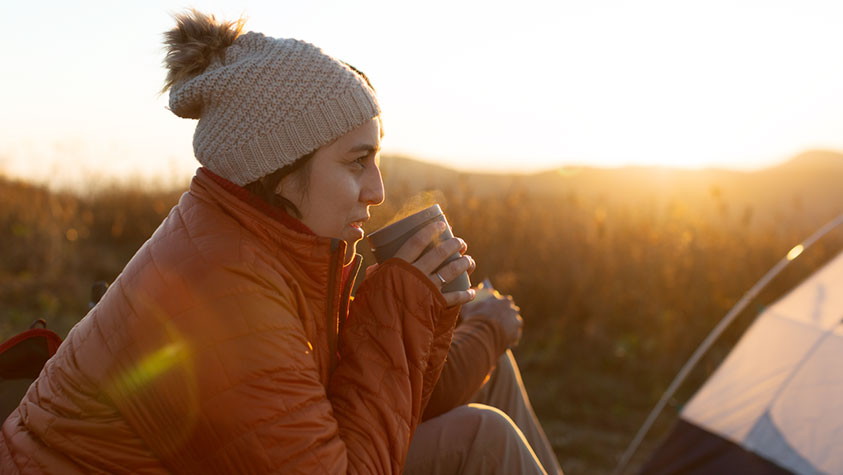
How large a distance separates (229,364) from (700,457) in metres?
2.62

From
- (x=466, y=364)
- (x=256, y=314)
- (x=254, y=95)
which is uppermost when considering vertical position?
(x=254, y=95)

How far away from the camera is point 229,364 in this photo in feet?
4.22

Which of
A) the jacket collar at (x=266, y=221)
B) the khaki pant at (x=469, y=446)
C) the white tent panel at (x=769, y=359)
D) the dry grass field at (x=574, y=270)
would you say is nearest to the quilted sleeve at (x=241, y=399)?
the jacket collar at (x=266, y=221)

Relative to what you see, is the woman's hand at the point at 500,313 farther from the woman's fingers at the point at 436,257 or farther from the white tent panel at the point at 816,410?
the white tent panel at the point at 816,410

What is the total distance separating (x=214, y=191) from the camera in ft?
4.97

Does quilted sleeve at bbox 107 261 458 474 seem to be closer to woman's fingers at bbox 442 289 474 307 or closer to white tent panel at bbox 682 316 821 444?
woman's fingers at bbox 442 289 474 307

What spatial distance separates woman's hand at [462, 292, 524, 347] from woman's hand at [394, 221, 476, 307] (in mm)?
542

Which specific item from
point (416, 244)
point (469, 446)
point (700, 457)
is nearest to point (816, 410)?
point (700, 457)

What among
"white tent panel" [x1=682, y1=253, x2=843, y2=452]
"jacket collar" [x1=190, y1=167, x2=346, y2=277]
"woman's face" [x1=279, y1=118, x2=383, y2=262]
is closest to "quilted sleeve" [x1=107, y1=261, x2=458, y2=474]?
"jacket collar" [x1=190, y1=167, x2=346, y2=277]

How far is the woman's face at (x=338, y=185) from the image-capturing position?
1.61m

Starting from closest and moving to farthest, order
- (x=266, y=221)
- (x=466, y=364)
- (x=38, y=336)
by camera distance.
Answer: (x=266, y=221)
(x=38, y=336)
(x=466, y=364)

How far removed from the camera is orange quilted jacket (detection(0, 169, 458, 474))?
1.29 m

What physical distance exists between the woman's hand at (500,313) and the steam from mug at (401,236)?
0.53 meters

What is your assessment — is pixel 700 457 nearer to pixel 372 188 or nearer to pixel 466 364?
pixel 466 364
